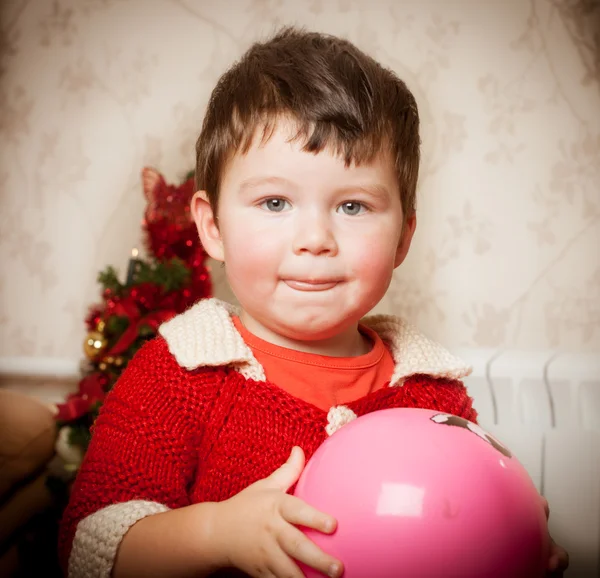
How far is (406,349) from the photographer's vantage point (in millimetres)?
1011

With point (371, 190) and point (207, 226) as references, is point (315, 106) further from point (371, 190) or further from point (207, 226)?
point (207, 226)

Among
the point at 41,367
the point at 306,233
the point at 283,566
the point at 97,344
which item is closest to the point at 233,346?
the point at 306,233

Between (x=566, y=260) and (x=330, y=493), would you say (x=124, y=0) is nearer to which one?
(x=566, y=260)

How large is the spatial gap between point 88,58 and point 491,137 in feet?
3.64

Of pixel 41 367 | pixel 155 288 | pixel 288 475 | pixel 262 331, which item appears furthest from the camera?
pixel 41 367

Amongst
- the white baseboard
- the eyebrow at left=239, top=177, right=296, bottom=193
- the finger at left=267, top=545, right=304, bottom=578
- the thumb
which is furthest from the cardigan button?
the white baseboard

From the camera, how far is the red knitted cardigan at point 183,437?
0.79 meters

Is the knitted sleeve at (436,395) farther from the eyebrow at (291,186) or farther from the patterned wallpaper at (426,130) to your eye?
the patterned wallpaper at (426,130)

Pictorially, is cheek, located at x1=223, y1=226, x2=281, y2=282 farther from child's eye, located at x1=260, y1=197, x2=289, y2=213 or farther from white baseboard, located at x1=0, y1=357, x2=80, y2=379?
white baseboard, located at x1=0, y1=357, x2=80, y2=379

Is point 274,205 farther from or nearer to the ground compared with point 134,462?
farther from the ground

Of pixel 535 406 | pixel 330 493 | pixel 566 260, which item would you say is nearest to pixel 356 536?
pixel 330 493

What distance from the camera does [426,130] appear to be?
1.60 m

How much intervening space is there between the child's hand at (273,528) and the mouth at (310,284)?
226 millimetres

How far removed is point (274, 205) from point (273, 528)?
419 mm
